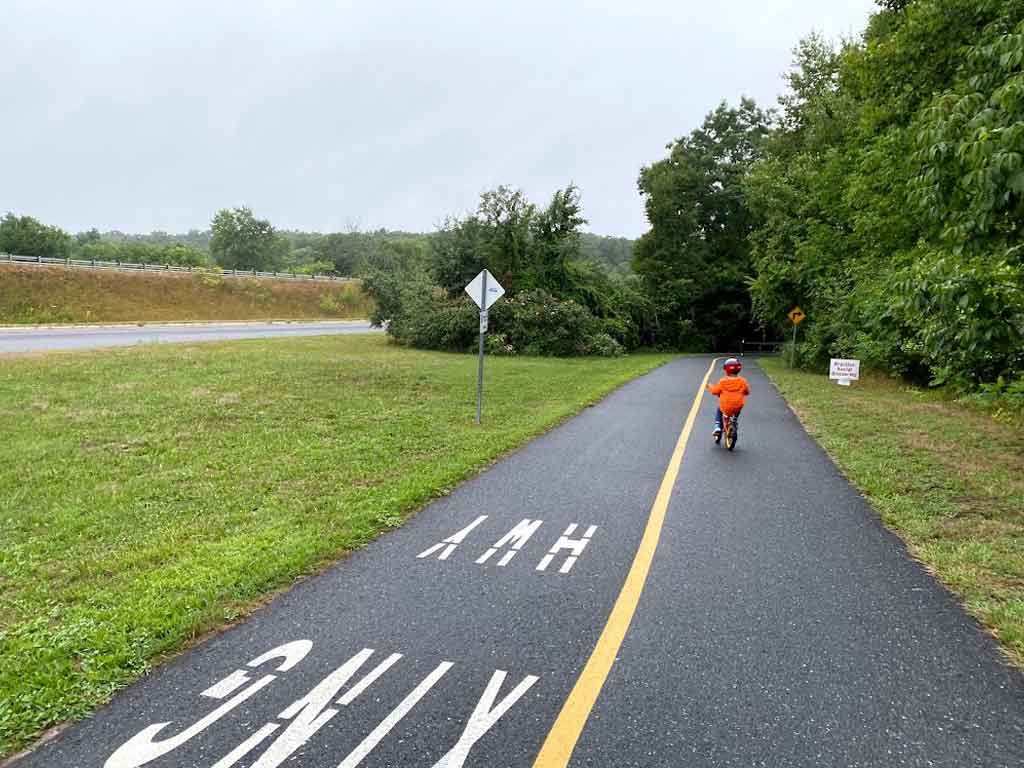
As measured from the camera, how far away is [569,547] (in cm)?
523

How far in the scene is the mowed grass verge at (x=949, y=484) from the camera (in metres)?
4.53

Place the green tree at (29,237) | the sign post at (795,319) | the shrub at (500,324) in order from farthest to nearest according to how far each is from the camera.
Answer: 1. the green tree at (29,237)
2. the shrub at (500,324)
3. the sign post at (795,319)

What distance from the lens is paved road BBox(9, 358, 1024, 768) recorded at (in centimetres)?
277

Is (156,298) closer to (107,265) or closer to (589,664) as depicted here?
(107,265)

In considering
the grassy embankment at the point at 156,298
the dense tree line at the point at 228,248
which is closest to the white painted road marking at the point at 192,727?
the grassy embankment at the point at 156,298

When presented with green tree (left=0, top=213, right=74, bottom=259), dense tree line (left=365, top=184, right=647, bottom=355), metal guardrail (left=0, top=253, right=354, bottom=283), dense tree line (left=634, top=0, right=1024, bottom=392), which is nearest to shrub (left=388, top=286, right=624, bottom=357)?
dense tree line (left=365, top=184, right=647, bottom=355)

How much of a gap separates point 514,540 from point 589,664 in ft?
6.53

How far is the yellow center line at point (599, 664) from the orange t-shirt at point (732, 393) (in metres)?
3.70

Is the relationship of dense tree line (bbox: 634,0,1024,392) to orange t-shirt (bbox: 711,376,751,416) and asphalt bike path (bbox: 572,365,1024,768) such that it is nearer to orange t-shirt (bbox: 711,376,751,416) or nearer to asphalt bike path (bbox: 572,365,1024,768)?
orange t-shirt (bbox: 711,376,751,416)

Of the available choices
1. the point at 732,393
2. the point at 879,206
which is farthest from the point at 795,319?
the point at 732,393

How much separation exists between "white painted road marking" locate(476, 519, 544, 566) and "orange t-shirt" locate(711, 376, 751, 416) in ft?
15.3

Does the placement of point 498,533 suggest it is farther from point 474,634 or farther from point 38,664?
point 38,664

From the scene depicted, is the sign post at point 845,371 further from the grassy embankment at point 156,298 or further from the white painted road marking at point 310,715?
the grassy embankment at point 156,298

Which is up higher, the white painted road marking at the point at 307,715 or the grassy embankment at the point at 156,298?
the grassy embankment at the point at 156,298
